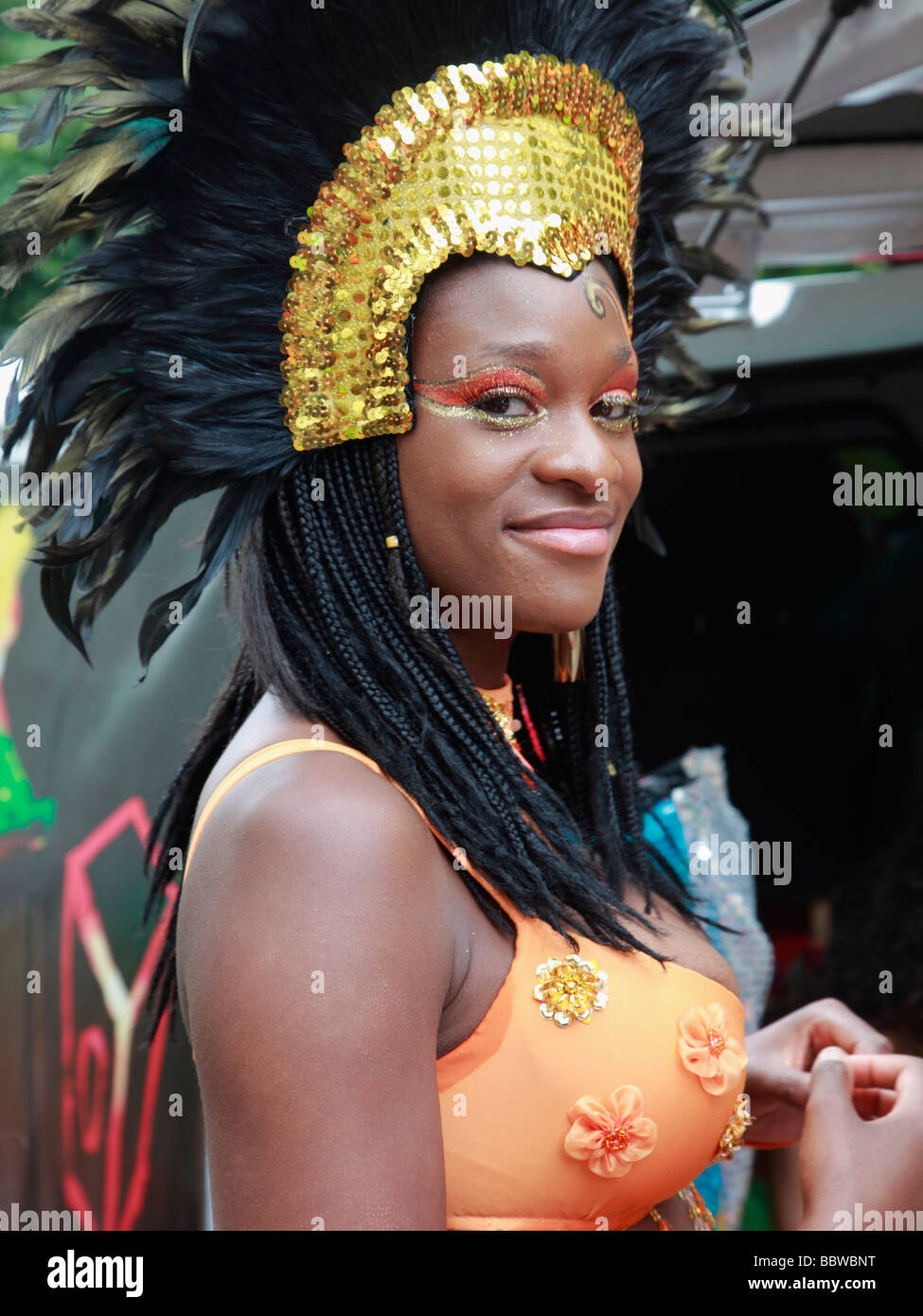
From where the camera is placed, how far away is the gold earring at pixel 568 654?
6.43 ft

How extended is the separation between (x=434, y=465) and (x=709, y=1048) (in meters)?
0.80

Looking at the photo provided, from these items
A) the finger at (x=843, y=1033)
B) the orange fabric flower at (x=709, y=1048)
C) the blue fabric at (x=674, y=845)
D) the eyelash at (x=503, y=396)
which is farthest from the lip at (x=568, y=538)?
the blue fabric at (x=674, y=845)

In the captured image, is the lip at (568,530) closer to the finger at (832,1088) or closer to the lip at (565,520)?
the lip at (565,520)

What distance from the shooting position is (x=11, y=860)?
3150 millimetres

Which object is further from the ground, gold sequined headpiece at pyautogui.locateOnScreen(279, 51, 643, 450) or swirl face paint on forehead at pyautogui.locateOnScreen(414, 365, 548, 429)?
gold sequined headpiece at pyautogui.locateOnScreen(279, 51, 643, 450)

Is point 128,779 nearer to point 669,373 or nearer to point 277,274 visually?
point 669,373

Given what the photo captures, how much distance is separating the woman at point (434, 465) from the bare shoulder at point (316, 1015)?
2cm

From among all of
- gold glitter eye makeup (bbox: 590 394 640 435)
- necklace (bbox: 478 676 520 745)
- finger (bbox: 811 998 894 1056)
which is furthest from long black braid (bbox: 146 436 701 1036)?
finger (bbox: 811 998 894 1056)

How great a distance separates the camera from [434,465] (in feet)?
5.08

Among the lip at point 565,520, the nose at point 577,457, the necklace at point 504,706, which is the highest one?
A: the nose at point 577,457

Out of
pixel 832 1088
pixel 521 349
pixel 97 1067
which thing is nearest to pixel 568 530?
pixel 521 349

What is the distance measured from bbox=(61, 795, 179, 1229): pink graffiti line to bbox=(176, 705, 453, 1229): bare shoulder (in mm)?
1953

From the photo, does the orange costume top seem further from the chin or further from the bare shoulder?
the chin

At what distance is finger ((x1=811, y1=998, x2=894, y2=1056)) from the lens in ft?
6.47
